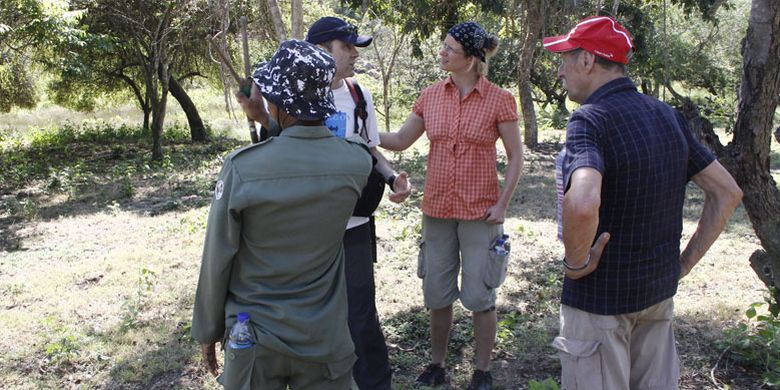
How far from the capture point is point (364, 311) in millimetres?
3086

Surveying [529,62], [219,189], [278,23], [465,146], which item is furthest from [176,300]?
[529,62]

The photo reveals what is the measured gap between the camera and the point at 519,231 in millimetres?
7094

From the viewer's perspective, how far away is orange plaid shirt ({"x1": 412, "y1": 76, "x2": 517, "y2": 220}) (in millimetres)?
3354

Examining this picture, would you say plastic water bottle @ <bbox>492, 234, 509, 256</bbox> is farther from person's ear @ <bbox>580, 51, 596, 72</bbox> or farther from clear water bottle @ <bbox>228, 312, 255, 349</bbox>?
clear water bottle @ <bbox>228, 312, 255, 349</bbox>

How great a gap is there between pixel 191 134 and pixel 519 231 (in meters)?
15.1

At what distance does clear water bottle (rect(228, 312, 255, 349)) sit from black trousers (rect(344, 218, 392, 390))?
956 millimetres

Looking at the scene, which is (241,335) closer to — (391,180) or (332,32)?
(391,180)

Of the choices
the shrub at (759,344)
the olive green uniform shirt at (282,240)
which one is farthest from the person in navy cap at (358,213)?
the shrub at (759,344)

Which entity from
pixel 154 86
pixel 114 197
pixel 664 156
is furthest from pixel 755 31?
pixel 154 86

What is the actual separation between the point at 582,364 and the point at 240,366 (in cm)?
113

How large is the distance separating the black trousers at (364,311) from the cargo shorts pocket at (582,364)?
105cm

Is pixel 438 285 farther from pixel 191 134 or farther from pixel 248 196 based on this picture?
pixel 191 134

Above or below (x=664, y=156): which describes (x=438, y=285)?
below

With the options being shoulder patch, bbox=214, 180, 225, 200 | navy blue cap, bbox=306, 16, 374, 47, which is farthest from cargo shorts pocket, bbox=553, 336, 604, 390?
navy blue cap, bbox=306, 16, 374, 47
